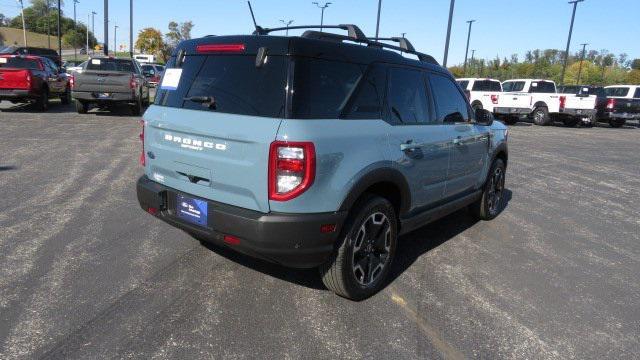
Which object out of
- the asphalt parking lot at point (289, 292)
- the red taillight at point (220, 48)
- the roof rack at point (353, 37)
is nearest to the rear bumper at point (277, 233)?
the asphalt parking lot at point (289, 292)

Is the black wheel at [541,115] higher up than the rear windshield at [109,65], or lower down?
lower down

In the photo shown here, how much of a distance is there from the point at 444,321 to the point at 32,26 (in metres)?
155

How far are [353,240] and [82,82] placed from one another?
13.6 m

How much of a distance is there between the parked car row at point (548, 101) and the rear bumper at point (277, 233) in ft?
66.7

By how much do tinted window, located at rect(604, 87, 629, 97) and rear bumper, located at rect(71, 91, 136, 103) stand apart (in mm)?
22434

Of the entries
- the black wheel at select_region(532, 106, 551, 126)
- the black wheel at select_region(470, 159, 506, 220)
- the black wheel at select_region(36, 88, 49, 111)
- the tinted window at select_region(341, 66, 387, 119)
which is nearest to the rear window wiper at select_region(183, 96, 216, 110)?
the tinted window at select_region(341, 66, 387, 119)

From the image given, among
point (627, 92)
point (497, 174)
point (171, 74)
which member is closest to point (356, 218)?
point (171, 74)

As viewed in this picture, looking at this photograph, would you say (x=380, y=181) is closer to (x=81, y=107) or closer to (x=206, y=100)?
(x=206, y=100)

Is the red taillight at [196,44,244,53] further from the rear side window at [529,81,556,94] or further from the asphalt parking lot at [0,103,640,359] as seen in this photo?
the rear side window at [529,81,556,94]

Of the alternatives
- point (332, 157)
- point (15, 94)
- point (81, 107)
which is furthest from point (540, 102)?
point (332, 157)

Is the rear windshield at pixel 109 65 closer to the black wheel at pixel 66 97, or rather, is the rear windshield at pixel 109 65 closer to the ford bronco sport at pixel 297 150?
the black wheel at pixel 66 97

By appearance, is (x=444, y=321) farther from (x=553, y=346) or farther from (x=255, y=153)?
(x=255, y=153)

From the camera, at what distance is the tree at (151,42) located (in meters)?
91.7

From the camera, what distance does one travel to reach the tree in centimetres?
9169
